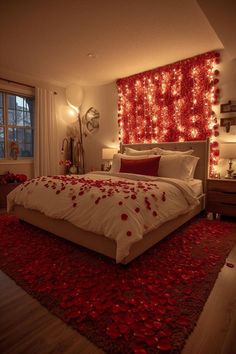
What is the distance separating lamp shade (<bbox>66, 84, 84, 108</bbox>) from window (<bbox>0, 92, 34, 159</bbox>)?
0.84 meters

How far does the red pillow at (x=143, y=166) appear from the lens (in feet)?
10.1

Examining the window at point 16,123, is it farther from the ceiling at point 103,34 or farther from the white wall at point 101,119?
the ceiling at point 103,34

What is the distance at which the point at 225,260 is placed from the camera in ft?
6.43

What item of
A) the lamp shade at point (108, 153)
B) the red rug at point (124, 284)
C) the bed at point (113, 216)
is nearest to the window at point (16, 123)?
the lamp shade at point (108, 153)

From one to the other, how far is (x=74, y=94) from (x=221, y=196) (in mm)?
3787

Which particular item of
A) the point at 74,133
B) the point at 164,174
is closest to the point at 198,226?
the point at 164,174

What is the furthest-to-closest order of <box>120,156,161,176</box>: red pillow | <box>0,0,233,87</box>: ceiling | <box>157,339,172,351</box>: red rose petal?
<box>120,156,161,176</box>: red pillow < <box>0,0,233,87</box>: ceiling < <box>157,339,172,351</box>: red rose petal

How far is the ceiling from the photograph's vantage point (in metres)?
2.26

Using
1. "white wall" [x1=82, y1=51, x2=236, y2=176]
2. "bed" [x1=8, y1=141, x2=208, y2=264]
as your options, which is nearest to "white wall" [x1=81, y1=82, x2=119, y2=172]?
"white wall" [x1=82, y1=51, x2=236, y2=176]

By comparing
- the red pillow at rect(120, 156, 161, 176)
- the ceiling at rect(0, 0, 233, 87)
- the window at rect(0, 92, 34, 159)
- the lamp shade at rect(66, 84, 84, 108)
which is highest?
the ceiling at rect(0, 0, 233, 87)

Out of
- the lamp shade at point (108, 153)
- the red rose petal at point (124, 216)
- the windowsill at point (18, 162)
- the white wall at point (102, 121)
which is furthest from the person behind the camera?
the white wall at point (102, 121)

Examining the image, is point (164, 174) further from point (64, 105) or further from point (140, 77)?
point (64, 105)

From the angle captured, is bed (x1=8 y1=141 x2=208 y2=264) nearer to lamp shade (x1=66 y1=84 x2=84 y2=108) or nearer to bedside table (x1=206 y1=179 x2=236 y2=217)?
bedside table (x1=206 y1=179 x2=236 y2=217)

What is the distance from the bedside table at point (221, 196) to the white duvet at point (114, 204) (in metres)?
0.73
